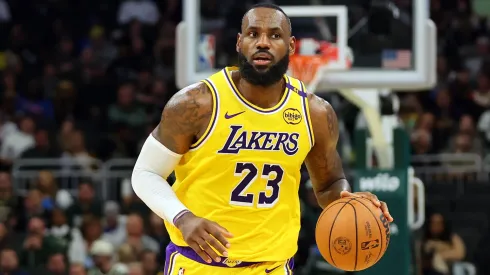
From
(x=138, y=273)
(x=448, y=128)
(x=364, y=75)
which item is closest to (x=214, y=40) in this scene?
(x=364, y=75)

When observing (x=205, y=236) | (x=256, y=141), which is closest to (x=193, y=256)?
(x=205, y=236)

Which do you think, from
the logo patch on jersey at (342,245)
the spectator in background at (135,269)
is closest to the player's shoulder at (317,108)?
the logo patch on jersey at (342,245)

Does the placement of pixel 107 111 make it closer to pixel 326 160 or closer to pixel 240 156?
pixel 326 160

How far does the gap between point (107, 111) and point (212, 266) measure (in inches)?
389

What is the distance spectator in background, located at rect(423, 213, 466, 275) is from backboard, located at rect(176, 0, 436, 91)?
315cm

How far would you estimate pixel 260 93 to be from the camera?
4898 millimetres

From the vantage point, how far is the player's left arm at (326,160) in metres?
5.03

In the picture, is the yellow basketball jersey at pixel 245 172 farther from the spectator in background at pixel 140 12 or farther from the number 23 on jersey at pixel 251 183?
the spectator in background at pixel 140 12

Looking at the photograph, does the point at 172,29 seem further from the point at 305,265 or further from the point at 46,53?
the point at 305,265

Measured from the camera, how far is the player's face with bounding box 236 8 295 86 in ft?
15.5

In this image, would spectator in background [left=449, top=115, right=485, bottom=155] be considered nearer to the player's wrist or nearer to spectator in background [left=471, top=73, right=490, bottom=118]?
spectator in background [left=471, top=73, right=490, bottom=118]

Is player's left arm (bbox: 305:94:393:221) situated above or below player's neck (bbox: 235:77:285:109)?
below

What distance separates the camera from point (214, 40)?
8.90 meters

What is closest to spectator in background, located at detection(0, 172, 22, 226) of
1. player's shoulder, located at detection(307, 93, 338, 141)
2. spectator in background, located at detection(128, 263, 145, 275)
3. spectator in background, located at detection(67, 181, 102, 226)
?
spectator in background, located at detection(67, 181, 102, 226)
